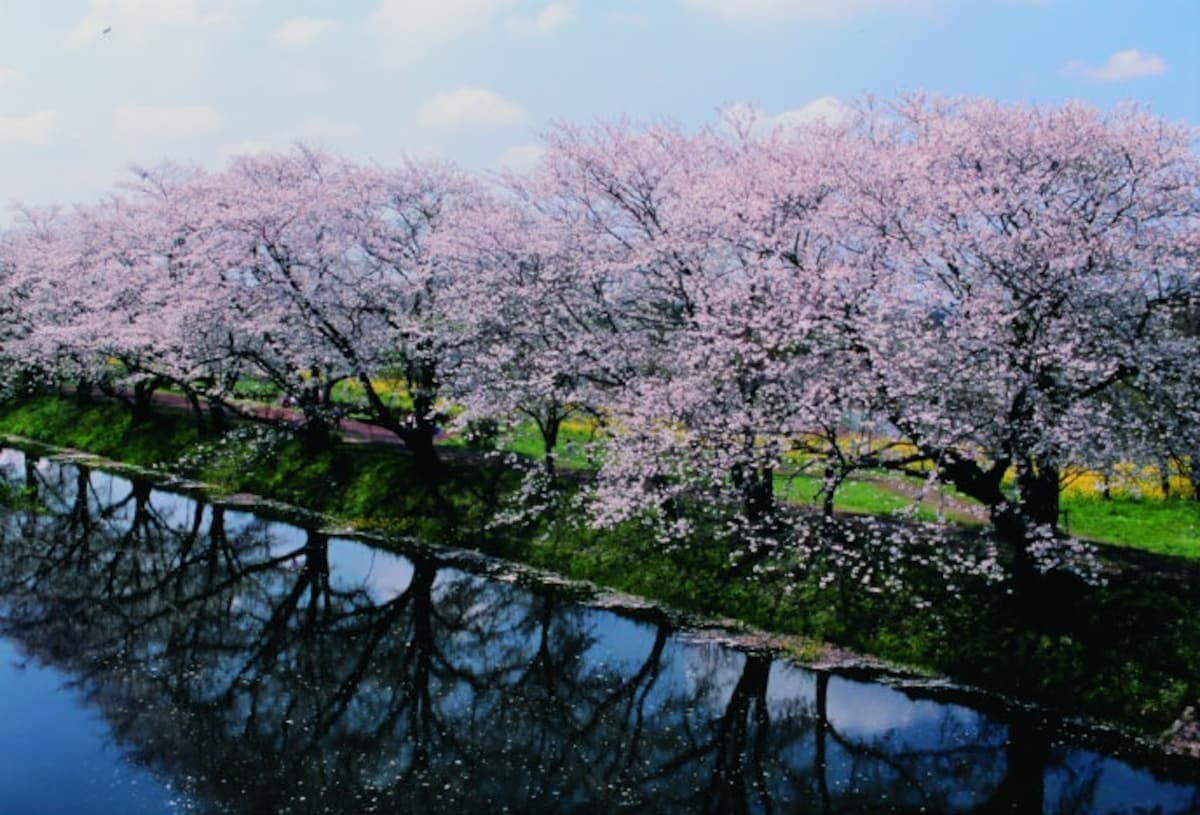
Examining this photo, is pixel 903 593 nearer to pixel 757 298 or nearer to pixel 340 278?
pixel 757 298

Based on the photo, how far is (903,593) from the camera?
22.6m

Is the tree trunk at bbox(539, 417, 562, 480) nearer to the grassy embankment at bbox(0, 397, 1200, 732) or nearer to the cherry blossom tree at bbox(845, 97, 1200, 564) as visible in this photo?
the grassy embankment at bbox(0, 397, 1200, 732)

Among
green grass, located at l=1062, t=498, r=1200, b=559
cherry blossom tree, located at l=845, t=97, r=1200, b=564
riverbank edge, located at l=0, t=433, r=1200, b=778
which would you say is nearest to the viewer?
riverbank edge, located at l=0, t=433, r=1200, b=778

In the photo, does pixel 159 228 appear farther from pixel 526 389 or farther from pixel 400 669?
pixel 400 669

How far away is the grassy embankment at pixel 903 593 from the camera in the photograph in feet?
63.4

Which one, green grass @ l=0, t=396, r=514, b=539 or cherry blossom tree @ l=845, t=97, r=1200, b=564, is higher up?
cherry blossom tree @ l=845, t=97, r=1200, b=564

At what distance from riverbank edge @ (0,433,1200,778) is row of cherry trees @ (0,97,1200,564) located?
2650mm

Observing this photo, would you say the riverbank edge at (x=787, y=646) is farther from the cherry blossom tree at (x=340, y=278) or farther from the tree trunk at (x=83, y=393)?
the tree trunk at (x=83, y=393)

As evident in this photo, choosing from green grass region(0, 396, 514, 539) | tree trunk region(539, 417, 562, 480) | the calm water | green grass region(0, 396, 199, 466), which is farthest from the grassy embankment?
green grass region(0, 396, 199, 466)

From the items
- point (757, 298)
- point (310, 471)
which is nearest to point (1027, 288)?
point (757, 298)

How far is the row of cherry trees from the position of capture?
64.6ft

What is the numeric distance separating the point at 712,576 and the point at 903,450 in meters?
7.82

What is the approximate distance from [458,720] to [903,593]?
1111 centimetres

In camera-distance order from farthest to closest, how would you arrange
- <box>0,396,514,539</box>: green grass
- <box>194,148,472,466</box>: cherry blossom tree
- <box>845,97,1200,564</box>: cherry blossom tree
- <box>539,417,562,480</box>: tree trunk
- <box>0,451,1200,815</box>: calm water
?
1. <box>194,148,472,466</box>: cherry blossom tree
2. <box>0,396,514,539</box>: green grass
3. <box>539,417,562,480</box>: tree trunk
4. <box>845,97,1200,564</box>: cherry blossom tree
5. <box>0,451,1200,815</box>: calm water
